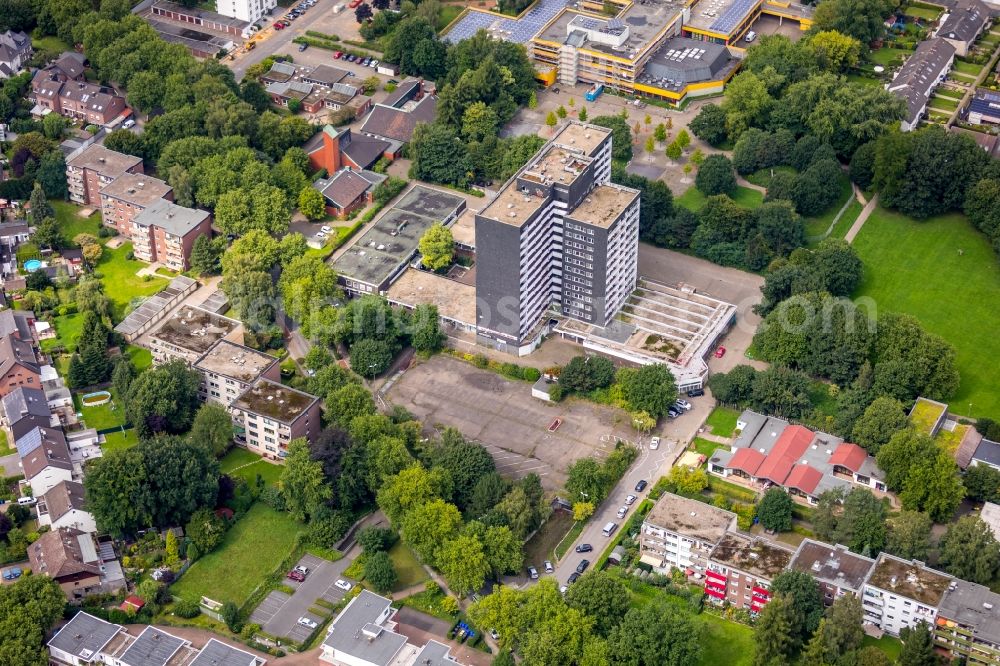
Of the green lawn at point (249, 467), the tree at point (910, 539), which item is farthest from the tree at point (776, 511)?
the green lawn at point (249, 467)

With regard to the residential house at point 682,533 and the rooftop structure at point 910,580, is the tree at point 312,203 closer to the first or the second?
the residential house at point 682,533

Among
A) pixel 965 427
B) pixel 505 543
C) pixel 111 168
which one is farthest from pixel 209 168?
pixel 965 427

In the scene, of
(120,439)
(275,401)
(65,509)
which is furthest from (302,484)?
(120,439)

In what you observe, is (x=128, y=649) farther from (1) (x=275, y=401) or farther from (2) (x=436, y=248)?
(2) (x=436, y=248)

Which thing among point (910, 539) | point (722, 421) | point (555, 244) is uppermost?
point (555, 244)

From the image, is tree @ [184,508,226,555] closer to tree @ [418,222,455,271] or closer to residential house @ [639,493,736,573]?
residential house @ [639,493,736,573]
